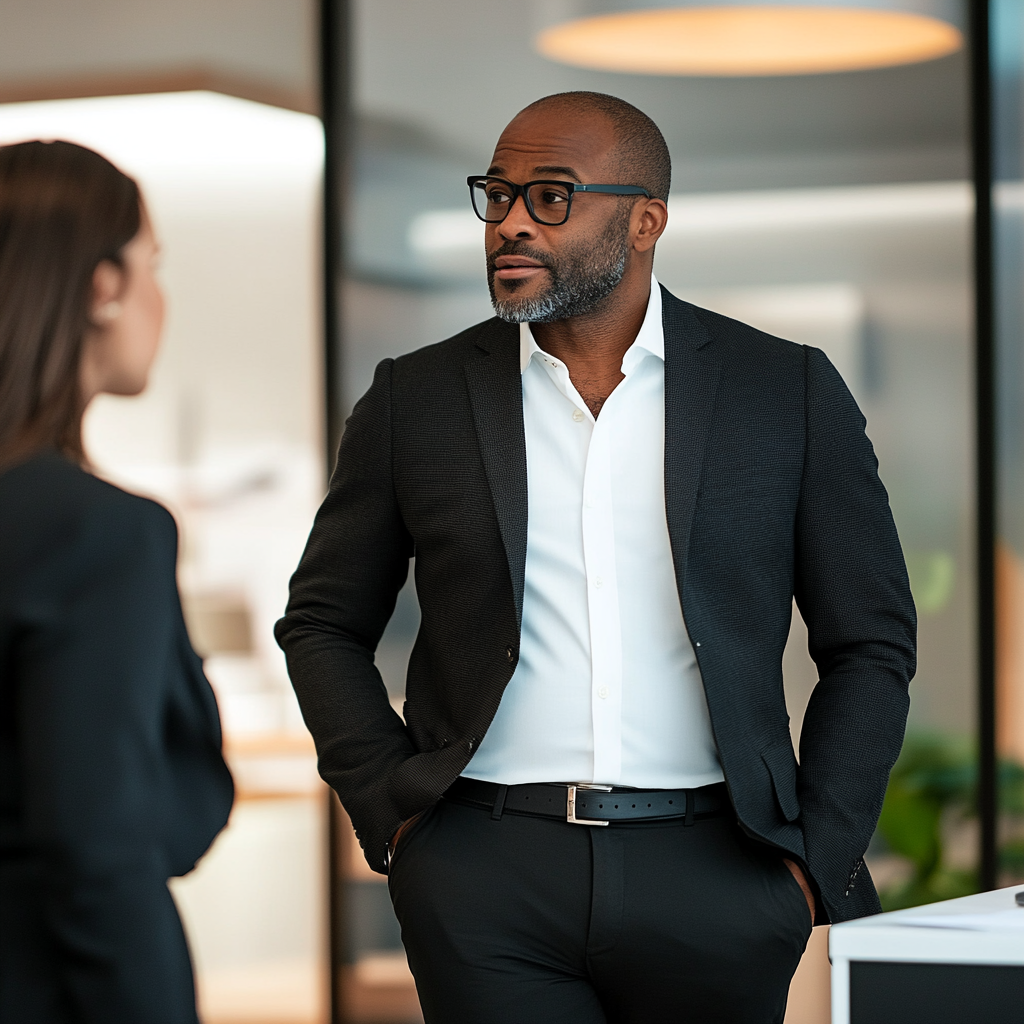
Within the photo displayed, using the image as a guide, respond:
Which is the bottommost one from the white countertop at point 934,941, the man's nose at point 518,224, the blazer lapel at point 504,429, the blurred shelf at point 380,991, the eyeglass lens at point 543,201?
the blurred shelf at point 380,991

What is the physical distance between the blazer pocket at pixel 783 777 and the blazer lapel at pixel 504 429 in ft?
1.36

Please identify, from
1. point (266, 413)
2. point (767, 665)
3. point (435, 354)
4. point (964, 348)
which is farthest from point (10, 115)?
point (767, 665)

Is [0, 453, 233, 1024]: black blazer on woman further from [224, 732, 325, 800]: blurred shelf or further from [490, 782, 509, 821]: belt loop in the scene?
[224, 732, 325, 800]: blurred shelf

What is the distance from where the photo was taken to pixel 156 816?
137 centimetres

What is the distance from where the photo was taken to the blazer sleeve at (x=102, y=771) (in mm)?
1310

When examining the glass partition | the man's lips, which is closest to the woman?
the man's lips

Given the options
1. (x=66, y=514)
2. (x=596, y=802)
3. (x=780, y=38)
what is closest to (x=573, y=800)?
(x=596, y=802)

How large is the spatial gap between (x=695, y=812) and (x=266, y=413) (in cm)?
210

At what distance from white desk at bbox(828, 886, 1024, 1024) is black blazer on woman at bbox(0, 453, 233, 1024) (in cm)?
69

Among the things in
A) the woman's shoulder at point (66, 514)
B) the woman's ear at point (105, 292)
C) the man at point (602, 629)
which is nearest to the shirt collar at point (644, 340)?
the man at point (602, 629)

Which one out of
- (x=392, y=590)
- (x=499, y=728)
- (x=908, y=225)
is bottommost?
(x=499, y=728)

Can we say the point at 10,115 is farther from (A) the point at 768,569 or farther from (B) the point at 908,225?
(A) the point at 768,569

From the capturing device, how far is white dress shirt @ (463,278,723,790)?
82.6 inches

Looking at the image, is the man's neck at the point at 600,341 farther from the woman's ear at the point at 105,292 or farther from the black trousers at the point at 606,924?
the woman's ear at the point at 105,292
